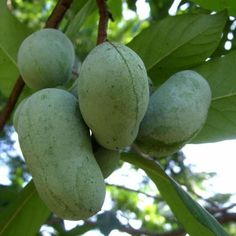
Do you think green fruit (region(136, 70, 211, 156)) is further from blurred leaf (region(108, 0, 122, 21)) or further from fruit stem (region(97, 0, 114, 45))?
blurred leaf (region(108, 0, 122, 21))

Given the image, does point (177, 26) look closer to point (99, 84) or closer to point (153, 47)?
point (153, 47)

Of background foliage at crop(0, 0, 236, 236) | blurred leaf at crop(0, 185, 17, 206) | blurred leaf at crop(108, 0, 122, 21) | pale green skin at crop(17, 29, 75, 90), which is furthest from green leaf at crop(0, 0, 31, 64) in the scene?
blurred leaf at crop(108, 0, 122, 21)

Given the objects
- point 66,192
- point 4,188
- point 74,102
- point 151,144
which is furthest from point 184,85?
point 4,188

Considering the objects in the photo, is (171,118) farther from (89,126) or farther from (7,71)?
(7,71)

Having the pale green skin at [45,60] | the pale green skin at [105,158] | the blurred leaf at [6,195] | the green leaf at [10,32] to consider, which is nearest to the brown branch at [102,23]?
the pale green skin at [45,60]

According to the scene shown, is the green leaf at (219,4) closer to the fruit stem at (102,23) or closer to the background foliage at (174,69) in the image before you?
the background foliage at (174,69)
